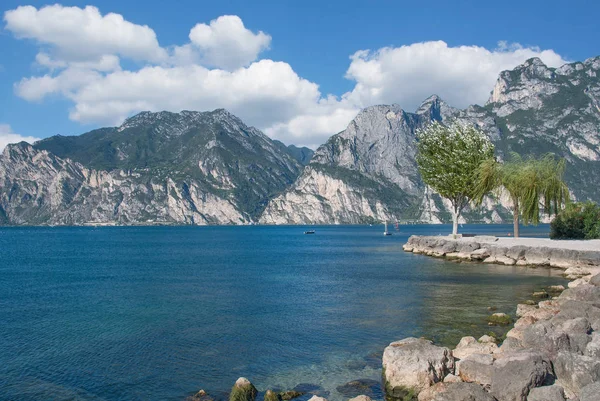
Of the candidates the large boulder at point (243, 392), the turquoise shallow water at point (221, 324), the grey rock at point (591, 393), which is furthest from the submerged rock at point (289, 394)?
the grey rock at point (591, 393)

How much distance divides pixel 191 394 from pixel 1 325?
59.4 ft

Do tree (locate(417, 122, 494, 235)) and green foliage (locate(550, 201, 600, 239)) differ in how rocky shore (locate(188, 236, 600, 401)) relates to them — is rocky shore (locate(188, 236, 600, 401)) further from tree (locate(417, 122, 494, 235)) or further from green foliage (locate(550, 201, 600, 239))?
tree (locate(417, 122, 494, 235))

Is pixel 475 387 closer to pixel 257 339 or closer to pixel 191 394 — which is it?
pixel 191 394

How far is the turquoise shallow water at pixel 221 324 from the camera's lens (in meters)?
18.2

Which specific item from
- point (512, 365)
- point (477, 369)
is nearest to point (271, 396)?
point (477, 369)

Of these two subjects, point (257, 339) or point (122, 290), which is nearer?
point (257, 339)

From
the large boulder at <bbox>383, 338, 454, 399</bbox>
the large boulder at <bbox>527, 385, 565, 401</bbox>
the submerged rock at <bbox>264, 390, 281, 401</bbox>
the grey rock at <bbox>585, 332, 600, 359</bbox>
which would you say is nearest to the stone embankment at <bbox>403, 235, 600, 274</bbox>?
the grey rock at <bbox>585, 332, 600, 359</bbox>

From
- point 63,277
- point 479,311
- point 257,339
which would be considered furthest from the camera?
point 63,277

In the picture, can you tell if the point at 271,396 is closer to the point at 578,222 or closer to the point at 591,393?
the point at 591,393

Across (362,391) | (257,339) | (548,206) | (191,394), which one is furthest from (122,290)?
(548,206)

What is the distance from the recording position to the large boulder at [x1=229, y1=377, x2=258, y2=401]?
51.0 feet

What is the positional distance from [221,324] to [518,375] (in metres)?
17.9

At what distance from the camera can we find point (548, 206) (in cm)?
6456

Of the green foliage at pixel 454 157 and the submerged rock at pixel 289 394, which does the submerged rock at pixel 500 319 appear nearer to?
the submerged rock at pixel 289 394
